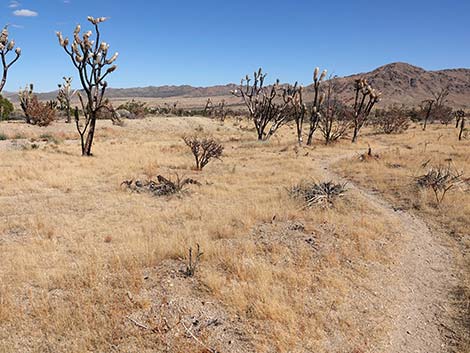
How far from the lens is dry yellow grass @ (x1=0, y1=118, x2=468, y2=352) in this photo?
168 inches

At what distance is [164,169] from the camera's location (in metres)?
14.9

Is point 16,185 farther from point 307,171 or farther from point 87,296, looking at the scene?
point 307,171

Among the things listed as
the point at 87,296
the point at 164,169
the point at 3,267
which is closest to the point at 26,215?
the point at 3,267

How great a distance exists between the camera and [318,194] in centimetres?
945

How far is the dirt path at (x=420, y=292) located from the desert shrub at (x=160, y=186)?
616 cm

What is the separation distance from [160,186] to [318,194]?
484 centimetres

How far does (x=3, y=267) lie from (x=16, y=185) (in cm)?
629

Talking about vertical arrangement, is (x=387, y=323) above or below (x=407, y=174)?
below

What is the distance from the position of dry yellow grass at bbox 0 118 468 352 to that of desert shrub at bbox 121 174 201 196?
16.8 inches

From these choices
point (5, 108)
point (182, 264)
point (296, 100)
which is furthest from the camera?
point (5, 108)

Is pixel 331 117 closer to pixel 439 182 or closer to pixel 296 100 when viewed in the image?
pixel 296 100

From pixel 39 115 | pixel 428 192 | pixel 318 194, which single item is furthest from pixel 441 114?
pixel 39 115

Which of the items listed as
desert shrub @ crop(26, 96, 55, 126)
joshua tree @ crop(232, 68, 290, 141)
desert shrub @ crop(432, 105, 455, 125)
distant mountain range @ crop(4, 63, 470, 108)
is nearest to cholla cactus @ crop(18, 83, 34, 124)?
desert shrub @ crop(26, 96, 55, 126)

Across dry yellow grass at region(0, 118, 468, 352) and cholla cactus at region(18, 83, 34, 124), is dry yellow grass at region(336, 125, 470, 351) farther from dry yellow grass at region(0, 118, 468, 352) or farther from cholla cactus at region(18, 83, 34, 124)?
cholla cactus at region(18, 83, 34, 124)
